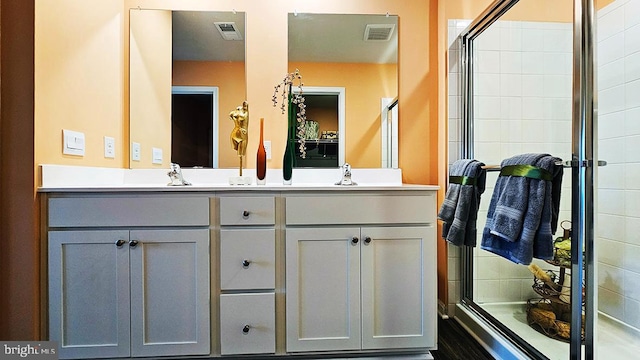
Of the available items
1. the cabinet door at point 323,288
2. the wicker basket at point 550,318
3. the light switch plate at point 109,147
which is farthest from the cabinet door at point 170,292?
the wicker basket at point 550,318

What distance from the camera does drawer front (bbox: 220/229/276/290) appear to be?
1.40 metres

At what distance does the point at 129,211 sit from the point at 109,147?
605 millimetres

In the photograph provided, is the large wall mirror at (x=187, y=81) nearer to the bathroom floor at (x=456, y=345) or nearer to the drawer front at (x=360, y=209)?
the drawer front at (x=360, y=209)

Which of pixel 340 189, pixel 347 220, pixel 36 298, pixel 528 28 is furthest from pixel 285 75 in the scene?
pixel 36 298

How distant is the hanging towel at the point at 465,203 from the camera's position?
157 cm


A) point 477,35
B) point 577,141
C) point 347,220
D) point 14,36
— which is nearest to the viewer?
point 577,141

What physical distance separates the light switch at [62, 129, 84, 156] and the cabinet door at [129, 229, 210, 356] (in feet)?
1.74

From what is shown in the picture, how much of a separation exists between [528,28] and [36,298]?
2.80 meters

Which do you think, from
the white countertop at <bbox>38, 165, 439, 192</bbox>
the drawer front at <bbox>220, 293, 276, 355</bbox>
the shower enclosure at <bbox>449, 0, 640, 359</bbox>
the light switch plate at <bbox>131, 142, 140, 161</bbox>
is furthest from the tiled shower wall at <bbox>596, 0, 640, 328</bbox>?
the light switch plate at <bbox>131, 142, 140, 161</bbox>

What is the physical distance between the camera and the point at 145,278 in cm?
138

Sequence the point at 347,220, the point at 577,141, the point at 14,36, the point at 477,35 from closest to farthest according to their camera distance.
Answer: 1. the point at 577,141
2. the point at 14,36
3. the point at 347,220
4. the point at 477,35

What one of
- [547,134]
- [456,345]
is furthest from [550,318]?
[547,134]

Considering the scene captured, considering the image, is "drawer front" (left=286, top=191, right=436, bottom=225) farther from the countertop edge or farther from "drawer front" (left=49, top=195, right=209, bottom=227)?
"drawer front" (left=49, top=195, right=209, bottom=227)

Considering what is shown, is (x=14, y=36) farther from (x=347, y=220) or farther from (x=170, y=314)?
(x=347, y=220)
